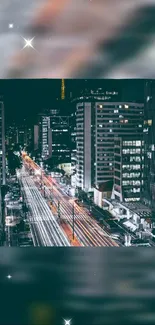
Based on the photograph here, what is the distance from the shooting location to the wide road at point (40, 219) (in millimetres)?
4867

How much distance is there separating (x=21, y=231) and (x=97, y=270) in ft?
13.6

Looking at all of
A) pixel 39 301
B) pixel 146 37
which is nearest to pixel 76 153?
pixel 146 37

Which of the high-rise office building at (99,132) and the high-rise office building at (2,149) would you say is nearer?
the high-rise office building at (2,149)

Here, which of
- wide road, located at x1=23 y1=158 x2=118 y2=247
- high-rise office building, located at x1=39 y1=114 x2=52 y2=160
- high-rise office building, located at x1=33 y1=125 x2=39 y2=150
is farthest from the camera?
wide road, located at x1=23 y1=158 x2=118 y2=247

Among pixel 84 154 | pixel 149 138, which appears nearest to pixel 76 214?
pixel 84 154

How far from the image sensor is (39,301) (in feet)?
2.86

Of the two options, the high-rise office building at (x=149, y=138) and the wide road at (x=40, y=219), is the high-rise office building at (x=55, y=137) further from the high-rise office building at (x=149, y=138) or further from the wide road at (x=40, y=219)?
the high-rise office building at (x=149, y=138)

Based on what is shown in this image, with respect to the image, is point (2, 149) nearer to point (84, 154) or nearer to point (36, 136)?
point (36, 136)

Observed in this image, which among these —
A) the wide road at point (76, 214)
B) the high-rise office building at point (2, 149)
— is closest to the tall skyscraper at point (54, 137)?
the high-rise office building at point (2, 149)

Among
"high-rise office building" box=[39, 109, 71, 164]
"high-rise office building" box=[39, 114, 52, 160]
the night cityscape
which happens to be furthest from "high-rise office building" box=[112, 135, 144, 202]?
"high-rise office building" box=[39, 114, 52, 160]

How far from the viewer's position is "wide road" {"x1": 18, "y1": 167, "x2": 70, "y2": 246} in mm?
4867
